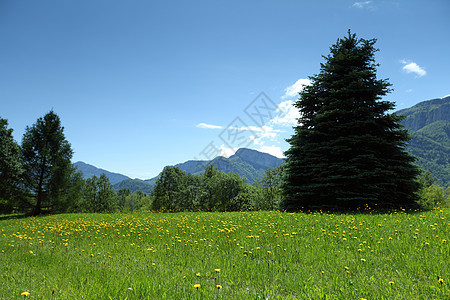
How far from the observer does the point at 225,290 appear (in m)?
3.13

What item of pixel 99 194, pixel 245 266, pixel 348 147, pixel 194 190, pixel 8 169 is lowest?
pixel 99 194

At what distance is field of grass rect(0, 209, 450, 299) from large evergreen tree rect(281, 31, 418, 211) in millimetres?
5523

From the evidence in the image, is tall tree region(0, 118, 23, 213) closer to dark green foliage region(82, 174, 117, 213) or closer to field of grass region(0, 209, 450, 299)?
field of grass region(0, 209, 450, 299)

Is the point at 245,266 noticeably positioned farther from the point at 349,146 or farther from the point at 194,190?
the point at 194,190

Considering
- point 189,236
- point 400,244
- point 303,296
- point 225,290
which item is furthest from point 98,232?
point 400,244

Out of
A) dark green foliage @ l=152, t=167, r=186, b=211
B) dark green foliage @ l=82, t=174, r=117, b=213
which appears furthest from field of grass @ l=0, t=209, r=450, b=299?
dark green foliage @ l=82, t=174, r=117, b=213

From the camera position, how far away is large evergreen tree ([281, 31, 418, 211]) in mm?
11719

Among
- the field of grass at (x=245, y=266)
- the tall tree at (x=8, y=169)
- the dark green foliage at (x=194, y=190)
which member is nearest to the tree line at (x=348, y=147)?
the field of grass at (x=245, y=266)

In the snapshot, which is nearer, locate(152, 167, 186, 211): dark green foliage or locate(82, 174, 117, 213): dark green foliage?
locate(152, 167, 186, 211): dark green foliage

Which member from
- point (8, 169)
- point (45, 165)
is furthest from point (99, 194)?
point (8, 169)

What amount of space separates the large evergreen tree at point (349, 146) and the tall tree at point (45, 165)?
2056 centimetres

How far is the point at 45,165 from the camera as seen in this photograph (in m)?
20.4

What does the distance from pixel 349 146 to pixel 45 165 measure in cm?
2506

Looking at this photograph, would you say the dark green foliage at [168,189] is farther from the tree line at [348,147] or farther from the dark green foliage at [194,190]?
the tree line at [348,147]
